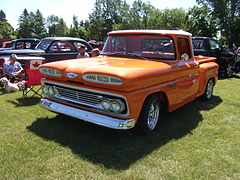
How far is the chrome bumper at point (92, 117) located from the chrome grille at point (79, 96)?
6.3 inches

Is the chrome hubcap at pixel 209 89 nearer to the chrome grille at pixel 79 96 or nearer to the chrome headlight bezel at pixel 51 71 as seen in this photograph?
the chrome grille at pixel 79 96

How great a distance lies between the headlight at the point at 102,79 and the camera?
3.24 m

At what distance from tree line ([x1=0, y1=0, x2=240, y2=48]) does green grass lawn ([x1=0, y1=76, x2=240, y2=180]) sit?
21.3 meters


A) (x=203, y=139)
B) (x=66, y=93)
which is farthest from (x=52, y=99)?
(x=203, y=139)

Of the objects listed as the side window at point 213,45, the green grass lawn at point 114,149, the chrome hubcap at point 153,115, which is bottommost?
the green grass lawn at point 114,149

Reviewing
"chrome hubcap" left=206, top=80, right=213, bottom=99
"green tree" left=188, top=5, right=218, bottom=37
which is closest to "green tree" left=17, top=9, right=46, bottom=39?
"green tree" left=188, top=5, right=218, bottom=37

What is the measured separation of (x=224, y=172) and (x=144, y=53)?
2474mm

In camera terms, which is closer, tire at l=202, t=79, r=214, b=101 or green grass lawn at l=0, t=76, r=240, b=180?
green grass lawn at l=0, t=76, r=240, b=180

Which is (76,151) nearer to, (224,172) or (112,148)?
(112,148)

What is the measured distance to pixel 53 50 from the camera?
8.93 meters

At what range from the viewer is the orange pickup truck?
335 cm

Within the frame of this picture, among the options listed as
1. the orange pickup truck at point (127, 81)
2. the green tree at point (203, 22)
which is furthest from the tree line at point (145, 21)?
the orange pickup truck at point (127, 81)

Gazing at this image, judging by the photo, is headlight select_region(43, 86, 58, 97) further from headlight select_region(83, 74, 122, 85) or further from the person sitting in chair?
the person sitting in chair

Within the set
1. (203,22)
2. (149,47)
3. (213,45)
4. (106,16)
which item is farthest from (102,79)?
(106,16)
